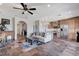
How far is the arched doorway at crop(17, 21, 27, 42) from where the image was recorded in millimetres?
2525

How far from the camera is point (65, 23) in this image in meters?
2.53

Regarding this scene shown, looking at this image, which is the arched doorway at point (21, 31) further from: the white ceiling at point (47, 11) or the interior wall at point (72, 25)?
the interior wall at point (72, 25)

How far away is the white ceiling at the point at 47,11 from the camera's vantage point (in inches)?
96.5

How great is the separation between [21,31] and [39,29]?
39 centimetres

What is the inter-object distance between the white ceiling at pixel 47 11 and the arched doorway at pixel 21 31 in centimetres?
16

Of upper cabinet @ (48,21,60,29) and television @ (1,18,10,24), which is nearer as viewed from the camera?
television @ (1,18,10,24)

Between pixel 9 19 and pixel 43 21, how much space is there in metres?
0.71

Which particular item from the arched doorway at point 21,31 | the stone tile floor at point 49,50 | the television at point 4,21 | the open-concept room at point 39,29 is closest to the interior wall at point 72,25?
the open-concept room at point 39,29

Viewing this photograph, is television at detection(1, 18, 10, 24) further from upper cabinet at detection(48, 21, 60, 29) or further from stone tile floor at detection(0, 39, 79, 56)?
upper cabinet at detection(48, 21, 60, 29)

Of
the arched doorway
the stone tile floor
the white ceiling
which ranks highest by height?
the white ceiling

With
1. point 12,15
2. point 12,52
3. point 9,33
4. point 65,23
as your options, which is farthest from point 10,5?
point 65,23

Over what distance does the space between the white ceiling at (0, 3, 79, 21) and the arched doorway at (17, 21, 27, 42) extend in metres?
0.16

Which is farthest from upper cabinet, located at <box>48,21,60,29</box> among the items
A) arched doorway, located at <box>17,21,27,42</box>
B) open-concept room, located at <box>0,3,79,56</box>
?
arched doorway, located at <box>17,21,27,42</box>

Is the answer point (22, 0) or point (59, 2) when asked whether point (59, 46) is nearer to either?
point (59, 2)
